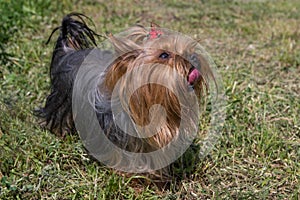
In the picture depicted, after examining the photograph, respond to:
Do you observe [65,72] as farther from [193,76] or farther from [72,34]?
[193,76]

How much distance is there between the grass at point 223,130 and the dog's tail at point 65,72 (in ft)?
0.32

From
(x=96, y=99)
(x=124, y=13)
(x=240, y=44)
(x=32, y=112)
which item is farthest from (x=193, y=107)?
(x=124, y=13)

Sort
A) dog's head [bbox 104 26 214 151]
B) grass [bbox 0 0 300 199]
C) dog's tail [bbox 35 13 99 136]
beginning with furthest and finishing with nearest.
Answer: dog's tail [bbox 35 13 99 136], grass [bbox 0 0 300 199], dog's head [bbox 104 26 214 151]

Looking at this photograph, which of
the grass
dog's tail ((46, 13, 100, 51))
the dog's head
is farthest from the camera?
dog's tail ((46, 13, 100, 51))

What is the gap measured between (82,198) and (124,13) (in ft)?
12.0

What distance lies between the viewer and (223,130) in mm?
3535

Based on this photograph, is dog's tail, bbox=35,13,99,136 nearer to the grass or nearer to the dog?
the grass

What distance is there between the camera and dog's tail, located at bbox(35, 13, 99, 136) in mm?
→ 3324

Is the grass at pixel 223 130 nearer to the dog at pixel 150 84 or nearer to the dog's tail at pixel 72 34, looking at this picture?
the dog at pixel 150 84

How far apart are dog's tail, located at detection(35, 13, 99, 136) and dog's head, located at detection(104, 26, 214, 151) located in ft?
2.32

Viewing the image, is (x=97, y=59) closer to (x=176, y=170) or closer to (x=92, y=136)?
(x=92, y=136)

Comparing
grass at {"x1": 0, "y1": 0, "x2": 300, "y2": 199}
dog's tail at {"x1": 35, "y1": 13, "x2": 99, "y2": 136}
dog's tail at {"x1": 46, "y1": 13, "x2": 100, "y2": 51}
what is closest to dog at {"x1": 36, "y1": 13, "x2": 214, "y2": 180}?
grass at {"x1": 0, "y1": 0, "x2": 300, "y2": 199}

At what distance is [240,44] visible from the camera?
5.27 m

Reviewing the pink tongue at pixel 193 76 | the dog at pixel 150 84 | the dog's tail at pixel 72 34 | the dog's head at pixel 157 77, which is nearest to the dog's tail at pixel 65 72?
the dog's tail at pixel 72 34
